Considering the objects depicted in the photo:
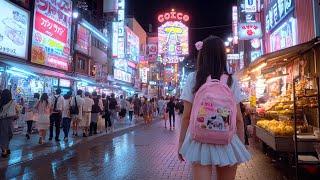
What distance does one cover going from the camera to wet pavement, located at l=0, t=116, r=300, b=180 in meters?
9.08

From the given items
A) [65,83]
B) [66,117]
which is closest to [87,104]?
[66,117]

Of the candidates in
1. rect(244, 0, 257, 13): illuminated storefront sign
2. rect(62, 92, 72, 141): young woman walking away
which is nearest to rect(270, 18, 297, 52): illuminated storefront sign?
rect(244, 0, 257, 13): illuminated storefront sign

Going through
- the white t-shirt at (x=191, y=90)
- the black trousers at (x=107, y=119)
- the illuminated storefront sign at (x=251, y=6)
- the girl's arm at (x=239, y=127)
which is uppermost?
the illuminated storefront sign at (x=251, y=6)

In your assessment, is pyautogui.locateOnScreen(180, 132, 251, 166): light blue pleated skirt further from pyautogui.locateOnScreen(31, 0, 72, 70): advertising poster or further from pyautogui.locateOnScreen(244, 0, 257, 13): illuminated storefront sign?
pyautogui.locateOnScreen(244, 0, 257, 13): illuminated storefront sign

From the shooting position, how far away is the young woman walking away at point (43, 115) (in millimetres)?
14773

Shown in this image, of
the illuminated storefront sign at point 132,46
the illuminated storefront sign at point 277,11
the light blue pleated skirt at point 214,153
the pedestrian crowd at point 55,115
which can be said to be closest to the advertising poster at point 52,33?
the pedestrian crowd at point 55,115

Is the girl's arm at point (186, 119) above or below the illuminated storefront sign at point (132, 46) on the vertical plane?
below

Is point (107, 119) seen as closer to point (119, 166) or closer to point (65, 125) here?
point (65, 125)

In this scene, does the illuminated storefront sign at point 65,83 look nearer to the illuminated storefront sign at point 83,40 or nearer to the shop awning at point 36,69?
Result: the shop awning at point 36,69

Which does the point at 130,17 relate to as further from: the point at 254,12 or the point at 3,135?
the point at 3,135

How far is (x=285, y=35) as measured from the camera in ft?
57.3

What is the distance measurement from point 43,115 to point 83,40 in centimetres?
1909

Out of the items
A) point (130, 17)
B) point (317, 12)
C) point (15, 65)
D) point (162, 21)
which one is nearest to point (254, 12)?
point (317, 12)

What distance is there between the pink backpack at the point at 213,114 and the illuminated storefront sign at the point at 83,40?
93.8ft
